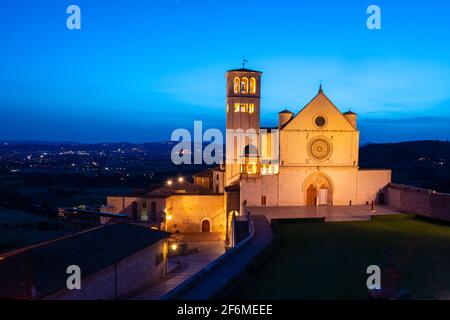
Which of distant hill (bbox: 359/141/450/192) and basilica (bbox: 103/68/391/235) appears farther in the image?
distant hill (bbox: 359/141/450/192)

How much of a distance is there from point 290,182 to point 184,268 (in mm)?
11778

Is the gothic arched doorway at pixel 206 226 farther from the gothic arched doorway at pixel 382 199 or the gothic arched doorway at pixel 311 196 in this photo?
the gothic arched doorway at pixel 382 199

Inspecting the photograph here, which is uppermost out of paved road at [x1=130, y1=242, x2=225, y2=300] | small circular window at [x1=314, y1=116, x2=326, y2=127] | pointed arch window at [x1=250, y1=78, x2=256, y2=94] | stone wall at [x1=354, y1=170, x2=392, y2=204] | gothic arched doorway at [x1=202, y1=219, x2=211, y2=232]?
pointed arch window at [x1=250, y1=78, x2=256, y2=94]

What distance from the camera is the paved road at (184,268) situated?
22.9m

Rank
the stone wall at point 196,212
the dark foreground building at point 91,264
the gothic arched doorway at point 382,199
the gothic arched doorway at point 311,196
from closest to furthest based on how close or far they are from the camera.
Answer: the dark foreground building at point 91,264, the gothic arched doorway at point 311,196, the gothic arched doorway at point 382,199, the stone wall at point 196,212

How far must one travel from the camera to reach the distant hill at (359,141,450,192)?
274ft

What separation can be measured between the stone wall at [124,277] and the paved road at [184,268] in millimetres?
634

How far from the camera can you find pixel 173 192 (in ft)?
132

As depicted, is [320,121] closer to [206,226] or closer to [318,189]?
[318,189]

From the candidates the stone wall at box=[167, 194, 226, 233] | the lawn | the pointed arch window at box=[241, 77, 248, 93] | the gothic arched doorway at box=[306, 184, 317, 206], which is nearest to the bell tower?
the pointed arch window at box=[241, 77, 248, 93]

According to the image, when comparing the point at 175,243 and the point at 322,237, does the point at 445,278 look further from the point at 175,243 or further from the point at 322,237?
the point at 175,243

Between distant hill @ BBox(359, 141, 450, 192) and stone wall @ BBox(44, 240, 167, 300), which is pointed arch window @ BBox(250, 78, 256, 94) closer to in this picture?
stone wall @ BBox(44, 240, 167, 300)

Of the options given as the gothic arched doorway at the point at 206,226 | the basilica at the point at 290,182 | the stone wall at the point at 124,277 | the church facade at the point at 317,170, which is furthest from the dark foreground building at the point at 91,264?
the gothic arched doorway at the point at 206,226

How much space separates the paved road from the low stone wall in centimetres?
1506
